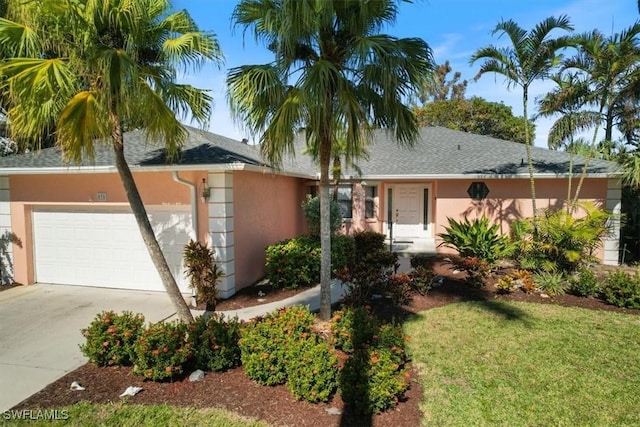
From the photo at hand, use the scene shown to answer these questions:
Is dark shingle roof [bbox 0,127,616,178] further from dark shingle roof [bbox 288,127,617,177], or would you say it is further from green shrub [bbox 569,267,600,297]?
green shrub [bbox 569,267,600,297]

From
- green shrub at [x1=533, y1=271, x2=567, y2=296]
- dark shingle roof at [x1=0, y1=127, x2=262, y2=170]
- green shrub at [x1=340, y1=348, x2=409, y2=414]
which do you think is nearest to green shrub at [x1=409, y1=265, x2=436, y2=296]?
green shrub at [x1=533, y1=271, x2=567, y2=296]

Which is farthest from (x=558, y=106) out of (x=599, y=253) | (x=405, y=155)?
(x=405, y=155)

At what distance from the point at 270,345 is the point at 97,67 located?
4.13m

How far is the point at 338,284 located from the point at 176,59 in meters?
6.15

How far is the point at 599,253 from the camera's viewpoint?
1052cm

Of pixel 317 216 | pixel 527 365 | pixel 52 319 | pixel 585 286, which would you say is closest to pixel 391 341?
pixel 527 365

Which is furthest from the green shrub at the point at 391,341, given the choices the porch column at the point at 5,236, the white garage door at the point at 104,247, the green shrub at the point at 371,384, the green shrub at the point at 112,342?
the porch column at the point at 5,236

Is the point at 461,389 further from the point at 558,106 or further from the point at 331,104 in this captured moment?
the point at 558,106

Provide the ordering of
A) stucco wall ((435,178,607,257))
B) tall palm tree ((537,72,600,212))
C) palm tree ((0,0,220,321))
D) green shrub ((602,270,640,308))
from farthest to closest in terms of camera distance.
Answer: stucco wall ((435,178,607,257)), tall palm tree ((537,72,600,212)), green shrub ((602,270,640,308)), palm tree ((0,0,220,321))

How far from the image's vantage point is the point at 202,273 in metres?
7.30

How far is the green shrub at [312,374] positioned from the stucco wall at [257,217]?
181 inches

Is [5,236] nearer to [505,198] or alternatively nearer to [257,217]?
[257,217]

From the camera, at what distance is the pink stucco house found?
307 inches

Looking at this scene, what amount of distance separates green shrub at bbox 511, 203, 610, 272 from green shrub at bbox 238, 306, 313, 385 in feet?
21.6
